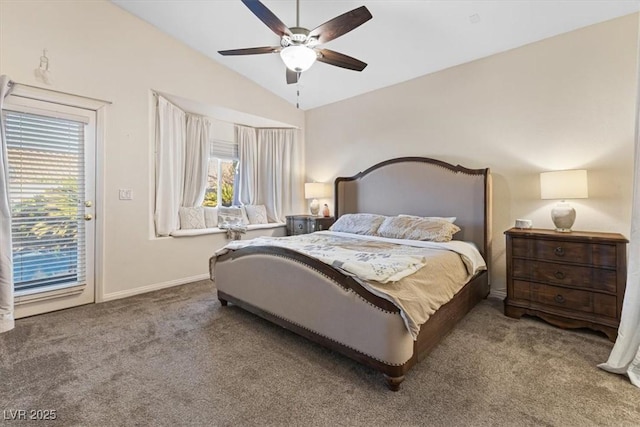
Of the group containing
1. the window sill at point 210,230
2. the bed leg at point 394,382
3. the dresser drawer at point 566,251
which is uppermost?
the window sill at point 210,230

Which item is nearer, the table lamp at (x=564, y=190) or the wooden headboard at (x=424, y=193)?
the table lamp at (x=564, y=190)

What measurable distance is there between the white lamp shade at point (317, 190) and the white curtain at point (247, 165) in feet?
3.08

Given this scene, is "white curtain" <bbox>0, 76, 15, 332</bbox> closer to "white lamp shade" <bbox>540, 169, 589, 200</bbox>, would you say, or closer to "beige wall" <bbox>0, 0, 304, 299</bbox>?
"beige wall" <bbox>0, 0, 304, 299</bbox>

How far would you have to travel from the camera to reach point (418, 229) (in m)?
3.16

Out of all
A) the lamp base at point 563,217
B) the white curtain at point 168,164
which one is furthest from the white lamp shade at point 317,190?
the lamp base at point 563,217

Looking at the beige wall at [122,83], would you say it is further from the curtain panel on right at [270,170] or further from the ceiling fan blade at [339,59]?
the ceiling fan blade at [339,59]

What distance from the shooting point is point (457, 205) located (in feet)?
11.2

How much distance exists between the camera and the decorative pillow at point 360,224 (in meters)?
3.59

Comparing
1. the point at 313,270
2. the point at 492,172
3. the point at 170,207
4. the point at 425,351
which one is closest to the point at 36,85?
the point at 170,207

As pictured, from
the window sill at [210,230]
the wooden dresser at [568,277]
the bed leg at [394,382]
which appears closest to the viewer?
the bed leg at [394,382]

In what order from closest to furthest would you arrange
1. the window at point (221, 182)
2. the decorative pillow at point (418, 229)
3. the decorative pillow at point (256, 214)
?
1. the decorative pillow at point (418, 229)
2. the window at point (221, 182)
3. the decorative pillow at point (256, 214)

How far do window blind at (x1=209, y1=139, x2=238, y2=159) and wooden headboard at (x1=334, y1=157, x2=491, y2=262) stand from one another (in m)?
1.85

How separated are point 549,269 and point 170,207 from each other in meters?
4.16

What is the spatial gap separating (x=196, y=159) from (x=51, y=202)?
1868 millimetres
